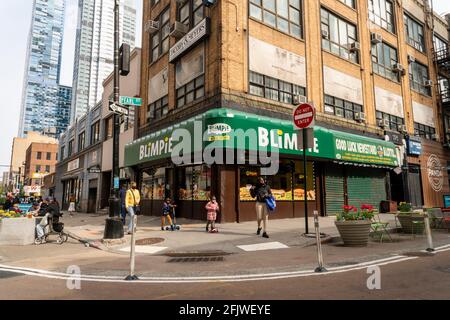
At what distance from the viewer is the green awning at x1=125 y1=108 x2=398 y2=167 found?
13141 millimetres

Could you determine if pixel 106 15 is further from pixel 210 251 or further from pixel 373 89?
pixel 210 251

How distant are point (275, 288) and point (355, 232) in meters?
4.99

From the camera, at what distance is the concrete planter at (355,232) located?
910 centimetres

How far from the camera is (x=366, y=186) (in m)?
20.1

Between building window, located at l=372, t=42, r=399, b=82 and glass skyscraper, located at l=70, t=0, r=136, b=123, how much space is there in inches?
5368

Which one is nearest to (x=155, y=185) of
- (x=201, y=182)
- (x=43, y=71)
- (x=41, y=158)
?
(x=201, y=182)

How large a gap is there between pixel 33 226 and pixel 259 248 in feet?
26.1

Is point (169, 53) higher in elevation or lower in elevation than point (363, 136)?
higher

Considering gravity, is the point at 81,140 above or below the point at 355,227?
above

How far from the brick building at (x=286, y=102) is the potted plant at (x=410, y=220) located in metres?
3.96

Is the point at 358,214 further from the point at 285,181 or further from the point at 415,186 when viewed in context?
the point at 415,186

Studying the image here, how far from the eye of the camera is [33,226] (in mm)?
11289
